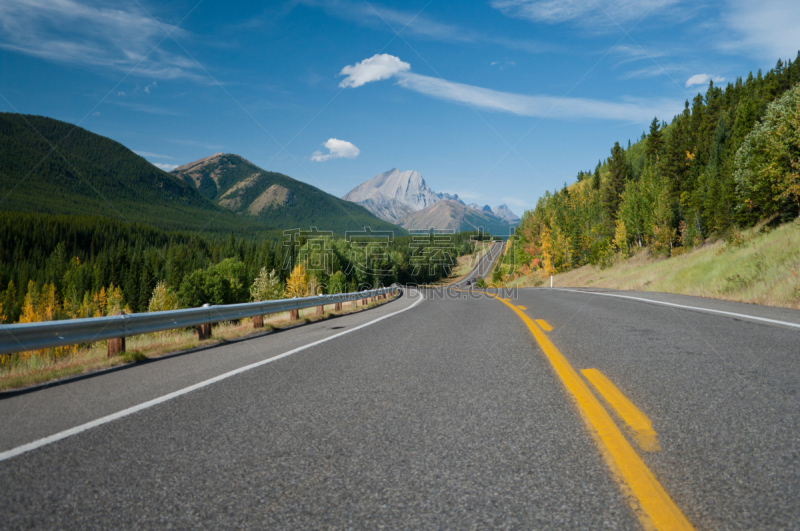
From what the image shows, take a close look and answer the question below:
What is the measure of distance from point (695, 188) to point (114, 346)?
69.6 metres

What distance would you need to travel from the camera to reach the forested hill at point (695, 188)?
121 feet

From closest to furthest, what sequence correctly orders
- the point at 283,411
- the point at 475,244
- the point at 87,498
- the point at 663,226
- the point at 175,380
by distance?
1. the point at 87,498
2. the point at 283,411
3. the point at 175,380
4. the point at 663,226
5. the point at 475,244

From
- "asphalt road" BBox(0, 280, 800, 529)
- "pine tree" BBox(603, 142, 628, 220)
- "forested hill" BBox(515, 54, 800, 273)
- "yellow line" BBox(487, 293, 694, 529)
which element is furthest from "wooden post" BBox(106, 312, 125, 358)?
"pine tree" BBox(603, 142, 628, 220)

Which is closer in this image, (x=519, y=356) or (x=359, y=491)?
(x=359, y=491)

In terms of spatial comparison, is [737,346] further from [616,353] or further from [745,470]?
[745,470]

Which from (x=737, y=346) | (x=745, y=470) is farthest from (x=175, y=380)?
(x=737, y=346)

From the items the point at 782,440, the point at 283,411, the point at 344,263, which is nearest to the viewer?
the point at 782,440

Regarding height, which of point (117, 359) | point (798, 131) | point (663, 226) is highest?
point (798, 131)

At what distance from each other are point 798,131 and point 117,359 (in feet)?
154

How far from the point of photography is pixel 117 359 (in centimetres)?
643

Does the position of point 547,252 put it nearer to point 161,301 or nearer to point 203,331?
point 161,301

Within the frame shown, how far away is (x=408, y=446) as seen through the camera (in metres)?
2.71

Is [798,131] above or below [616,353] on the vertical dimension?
above

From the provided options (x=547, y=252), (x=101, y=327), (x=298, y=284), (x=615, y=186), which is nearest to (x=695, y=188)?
(x=615, y=186)
